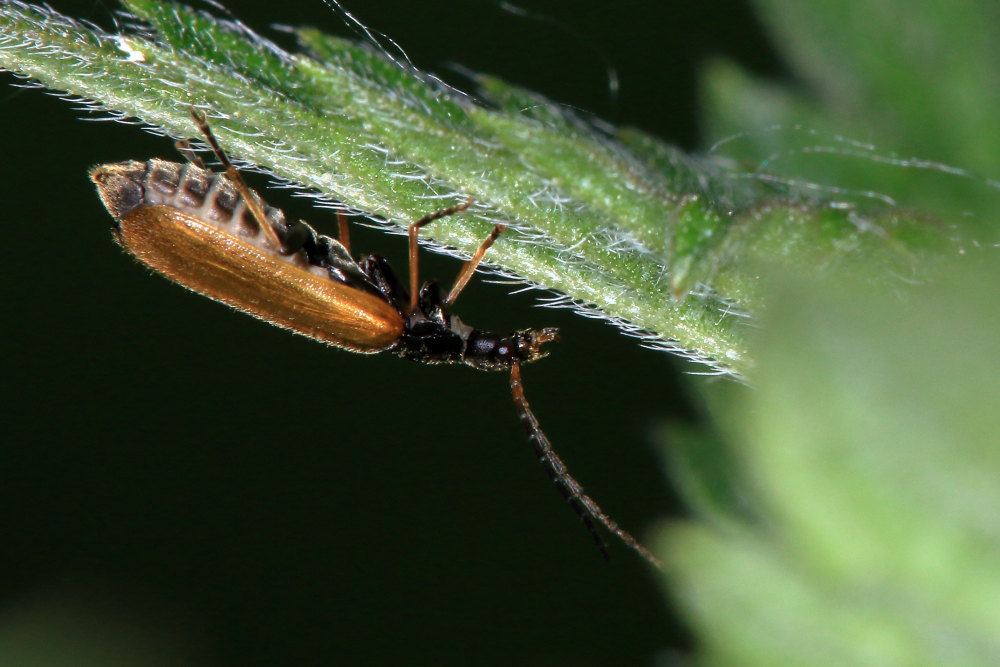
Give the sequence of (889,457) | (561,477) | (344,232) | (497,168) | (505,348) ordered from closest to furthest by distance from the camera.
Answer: (889,457) < (497,168) < (344,232) < (561,477) < (505,348)

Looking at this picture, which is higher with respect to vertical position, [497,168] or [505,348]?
[505,348]

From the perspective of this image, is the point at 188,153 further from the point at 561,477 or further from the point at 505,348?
the point at 561,477

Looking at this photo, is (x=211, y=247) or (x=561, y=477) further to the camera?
(x=561, y=477)

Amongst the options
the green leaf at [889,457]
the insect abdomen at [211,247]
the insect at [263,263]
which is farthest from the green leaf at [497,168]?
the insect abdomen at [211,247]

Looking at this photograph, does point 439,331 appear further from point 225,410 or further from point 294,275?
point 225,410

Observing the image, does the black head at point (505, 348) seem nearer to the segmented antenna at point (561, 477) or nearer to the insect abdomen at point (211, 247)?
the segmented antenna at point (561, 477)

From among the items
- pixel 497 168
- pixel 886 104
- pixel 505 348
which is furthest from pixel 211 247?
pixel 886 104

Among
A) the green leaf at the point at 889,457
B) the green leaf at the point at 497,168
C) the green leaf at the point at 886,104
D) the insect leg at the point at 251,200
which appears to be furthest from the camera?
the insect leg at the point at 251,200

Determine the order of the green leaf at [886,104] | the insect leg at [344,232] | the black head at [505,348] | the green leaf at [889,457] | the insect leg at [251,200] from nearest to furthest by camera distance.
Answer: the green leaf at [889,457]
the green leaf at [886,104]
the insect leg at [251,200]
the insect leg at [344,232]
the black head at [505,348]
